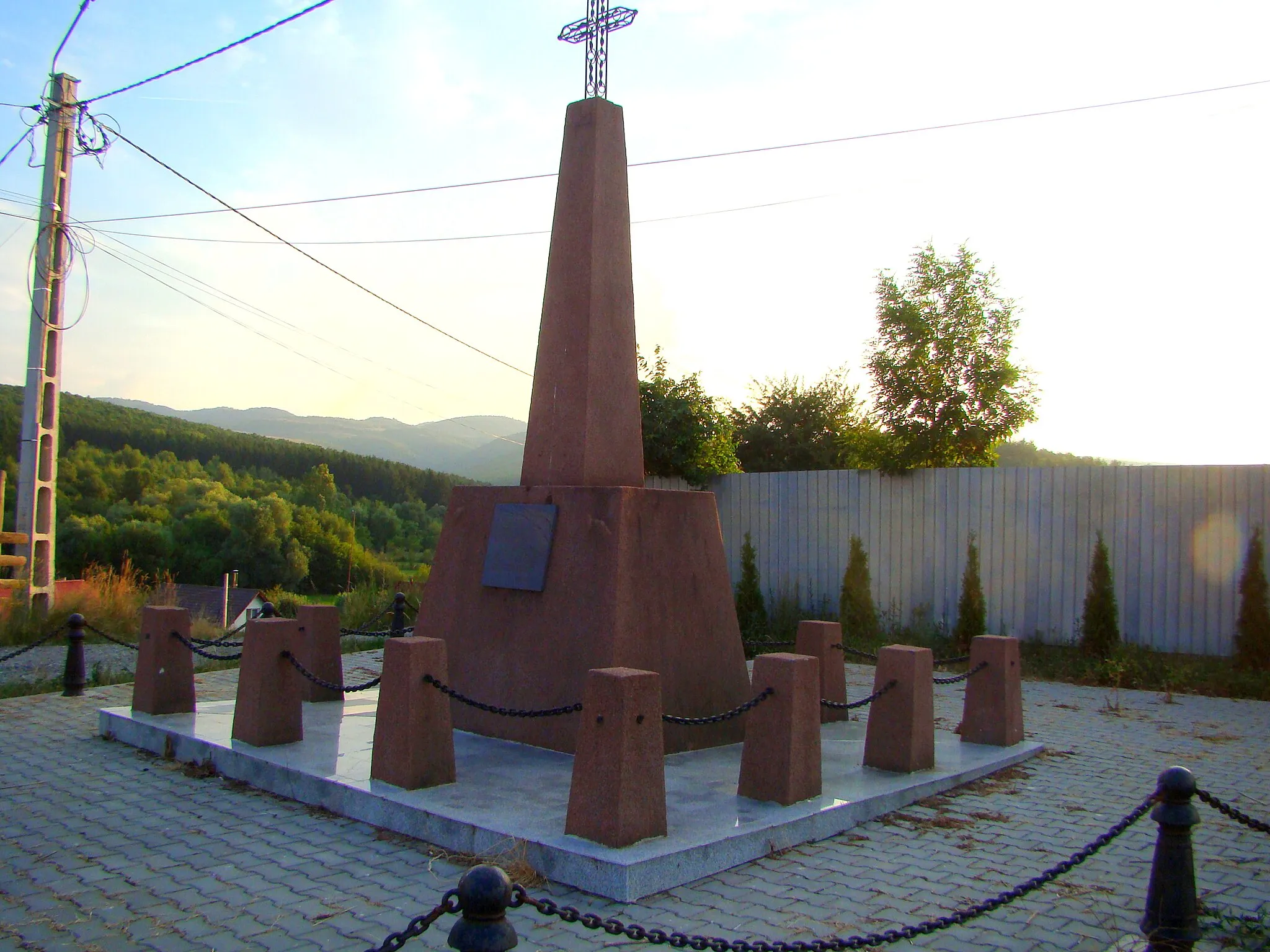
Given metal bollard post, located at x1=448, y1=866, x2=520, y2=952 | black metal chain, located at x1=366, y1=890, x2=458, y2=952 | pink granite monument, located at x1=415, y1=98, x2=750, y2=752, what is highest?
pink granite monument, located at x1=415, y1=98, x2=750, y2=752

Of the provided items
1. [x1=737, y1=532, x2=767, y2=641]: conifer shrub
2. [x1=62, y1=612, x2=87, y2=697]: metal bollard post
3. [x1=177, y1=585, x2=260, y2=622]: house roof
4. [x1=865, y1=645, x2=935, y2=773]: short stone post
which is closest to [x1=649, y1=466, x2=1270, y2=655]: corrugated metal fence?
[x1=737, y1=532, x2=767, y2=641]: conifer shrub

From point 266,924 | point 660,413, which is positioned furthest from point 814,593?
point 266,924

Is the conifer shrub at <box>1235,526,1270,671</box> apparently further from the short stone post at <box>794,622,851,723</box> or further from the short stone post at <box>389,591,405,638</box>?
the short stone post at <box>389,591,405,638</box>

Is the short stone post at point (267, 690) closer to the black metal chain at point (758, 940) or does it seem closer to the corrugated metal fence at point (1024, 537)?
the black metal chain at point (758, 940)

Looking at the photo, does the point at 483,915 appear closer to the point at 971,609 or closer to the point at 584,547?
the point at 584,547

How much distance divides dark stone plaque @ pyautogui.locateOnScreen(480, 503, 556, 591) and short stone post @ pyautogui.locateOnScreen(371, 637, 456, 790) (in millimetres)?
1412

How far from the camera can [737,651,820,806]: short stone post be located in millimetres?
5785

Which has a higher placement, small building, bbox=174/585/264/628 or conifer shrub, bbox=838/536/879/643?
conifer shrub, bbox=838/536/879/643

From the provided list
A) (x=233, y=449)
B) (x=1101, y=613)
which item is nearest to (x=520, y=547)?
(x=1101, y=613)

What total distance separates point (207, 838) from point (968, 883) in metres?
4.10

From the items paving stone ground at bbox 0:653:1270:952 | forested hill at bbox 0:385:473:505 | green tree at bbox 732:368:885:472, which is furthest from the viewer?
forested hill at bbox 0:385:473:505

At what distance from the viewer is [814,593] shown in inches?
607

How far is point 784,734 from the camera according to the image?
5.79m

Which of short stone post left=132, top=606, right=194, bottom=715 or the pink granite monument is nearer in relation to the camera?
the pink granite monument
